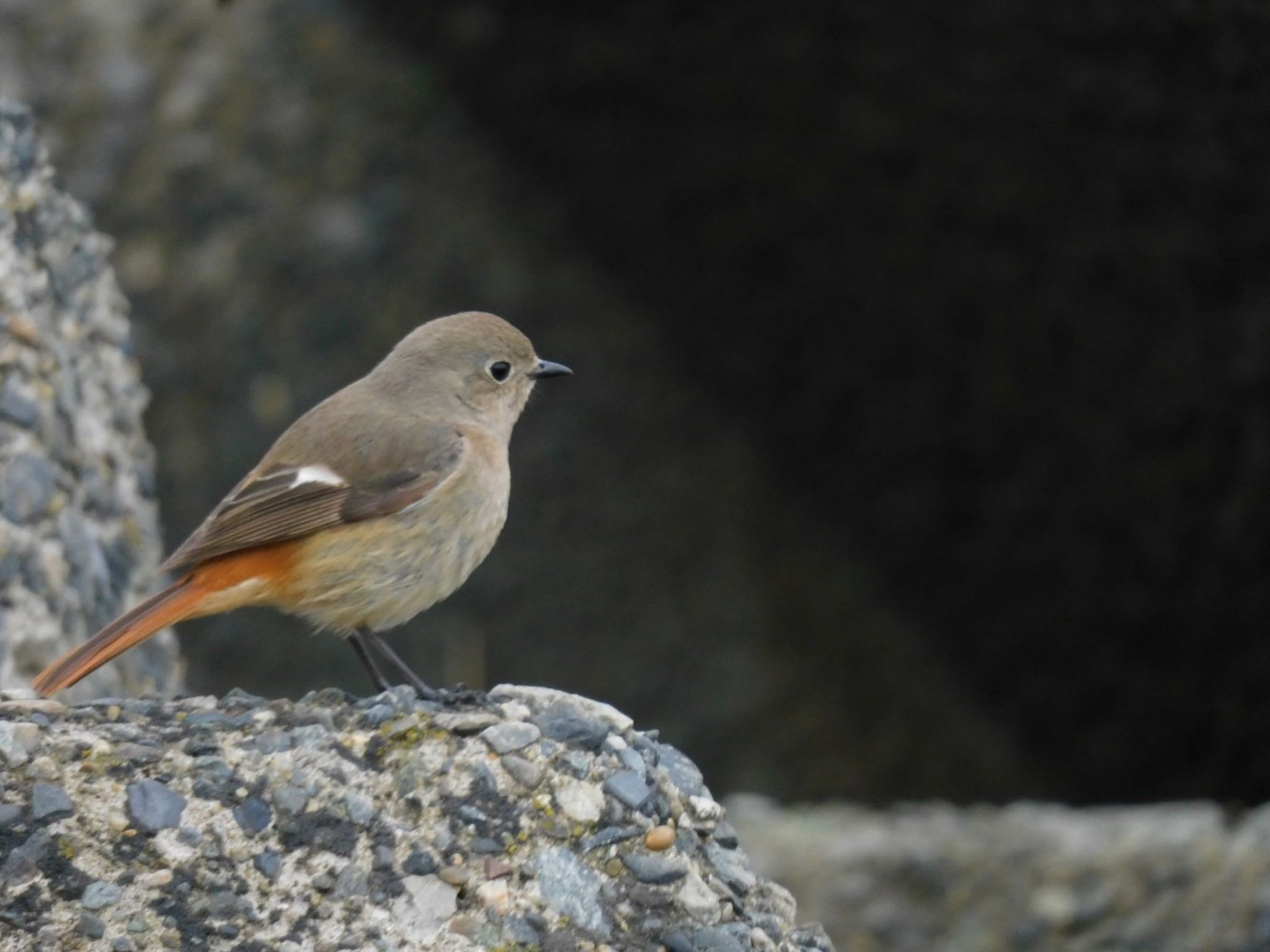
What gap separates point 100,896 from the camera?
2.76 metres

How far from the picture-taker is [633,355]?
8.44 metres

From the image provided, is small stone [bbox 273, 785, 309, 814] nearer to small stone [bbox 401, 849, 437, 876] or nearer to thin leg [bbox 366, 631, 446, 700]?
small stone [bbox 401, 849, 437, 876]

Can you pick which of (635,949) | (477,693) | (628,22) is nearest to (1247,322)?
(628,22)


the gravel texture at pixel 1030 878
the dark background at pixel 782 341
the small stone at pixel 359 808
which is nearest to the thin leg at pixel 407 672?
the small stone at pixel 359 808

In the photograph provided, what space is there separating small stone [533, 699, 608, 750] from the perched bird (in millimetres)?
800

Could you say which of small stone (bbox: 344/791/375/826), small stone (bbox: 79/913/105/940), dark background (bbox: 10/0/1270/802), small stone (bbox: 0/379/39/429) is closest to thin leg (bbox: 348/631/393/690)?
small stone (bbox: 0/379/39/429)

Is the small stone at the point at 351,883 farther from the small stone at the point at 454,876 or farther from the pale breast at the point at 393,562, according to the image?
the pale breast at the point at 393,562

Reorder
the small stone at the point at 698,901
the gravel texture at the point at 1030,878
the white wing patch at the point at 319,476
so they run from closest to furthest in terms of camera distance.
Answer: the small stone at the point at 698,901
the white wing patch at the point at 319,476
the gravel texture at the point at 1030,878

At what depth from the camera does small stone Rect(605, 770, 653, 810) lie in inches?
126

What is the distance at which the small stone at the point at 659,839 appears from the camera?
3.15m

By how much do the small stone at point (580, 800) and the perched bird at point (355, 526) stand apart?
968 millimetres

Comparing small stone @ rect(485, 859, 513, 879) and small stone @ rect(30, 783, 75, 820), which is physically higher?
small stone @ rect(485, 859, 513, 879)

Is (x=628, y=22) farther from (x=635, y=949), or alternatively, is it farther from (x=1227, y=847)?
(x=635, y=949)

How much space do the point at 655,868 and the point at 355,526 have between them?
1.60 meters
